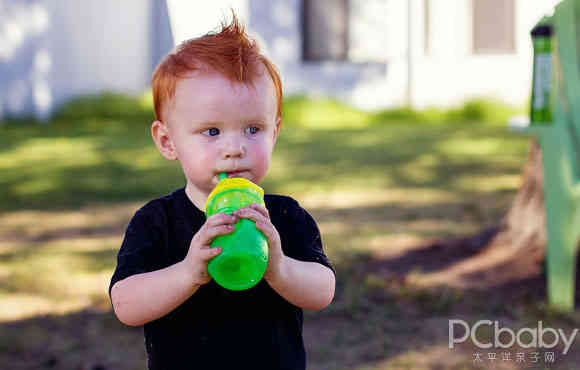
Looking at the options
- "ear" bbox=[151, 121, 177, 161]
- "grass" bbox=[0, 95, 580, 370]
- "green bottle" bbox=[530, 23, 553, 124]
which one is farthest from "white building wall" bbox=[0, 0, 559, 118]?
"ear" bbox=[151, 121, 177, 161]

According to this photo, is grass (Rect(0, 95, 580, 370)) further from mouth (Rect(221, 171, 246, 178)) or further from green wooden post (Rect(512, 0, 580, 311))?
mouth (Rect(221, 171, 246, 178))

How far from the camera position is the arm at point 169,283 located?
5.07 feet

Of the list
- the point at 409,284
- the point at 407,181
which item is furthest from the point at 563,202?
the point at 407,181

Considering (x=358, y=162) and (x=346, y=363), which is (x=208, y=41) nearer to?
(x=346, y=363)

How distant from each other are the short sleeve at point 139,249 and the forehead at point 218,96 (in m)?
0.30

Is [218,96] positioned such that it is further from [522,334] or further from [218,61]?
[522,334]

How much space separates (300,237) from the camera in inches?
74.1

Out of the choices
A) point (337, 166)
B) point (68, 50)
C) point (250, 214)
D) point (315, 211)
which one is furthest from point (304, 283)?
point (68, 50)

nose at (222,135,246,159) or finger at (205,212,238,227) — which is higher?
nose at (222,135,246,159)

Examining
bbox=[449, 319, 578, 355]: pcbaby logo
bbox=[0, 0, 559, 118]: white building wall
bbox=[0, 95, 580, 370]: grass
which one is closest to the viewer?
bbox=[449, 319, 578, 355]: pcbaby logo

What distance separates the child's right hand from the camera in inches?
60.4

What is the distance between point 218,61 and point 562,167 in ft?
8.18

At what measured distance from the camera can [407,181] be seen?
7.91m

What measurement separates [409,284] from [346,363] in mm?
1085
